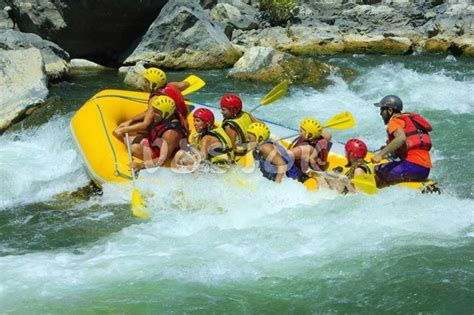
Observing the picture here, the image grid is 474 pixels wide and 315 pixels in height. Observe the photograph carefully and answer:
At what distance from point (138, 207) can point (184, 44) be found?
7.35 meters

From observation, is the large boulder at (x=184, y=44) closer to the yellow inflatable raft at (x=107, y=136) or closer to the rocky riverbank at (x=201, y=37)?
the rocky riverbank at (x=201, y=37)

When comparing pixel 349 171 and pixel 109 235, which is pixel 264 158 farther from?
pixel 109 235

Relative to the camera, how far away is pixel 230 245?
14.7 feet

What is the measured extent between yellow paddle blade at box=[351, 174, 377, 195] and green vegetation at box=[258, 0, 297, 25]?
36.1ft

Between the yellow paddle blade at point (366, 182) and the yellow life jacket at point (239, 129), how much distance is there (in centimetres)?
107

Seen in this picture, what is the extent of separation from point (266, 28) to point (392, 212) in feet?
35.6

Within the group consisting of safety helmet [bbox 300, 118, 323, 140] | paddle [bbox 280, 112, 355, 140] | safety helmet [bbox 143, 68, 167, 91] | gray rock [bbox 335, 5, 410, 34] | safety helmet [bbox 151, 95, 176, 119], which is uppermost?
safety helmet [bbox 143, 68, 167, 91]

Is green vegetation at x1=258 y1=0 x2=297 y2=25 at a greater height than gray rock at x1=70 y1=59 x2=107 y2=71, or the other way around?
green vegetation at x1=258 y1=0 x2=297 y2=25

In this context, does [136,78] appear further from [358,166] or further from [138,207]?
[358,166]

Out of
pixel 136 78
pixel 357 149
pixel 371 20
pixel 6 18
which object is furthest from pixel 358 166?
pixel 371 20

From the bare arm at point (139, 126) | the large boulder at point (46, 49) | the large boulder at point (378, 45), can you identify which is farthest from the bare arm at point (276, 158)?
the large boulder at point (378, 45)

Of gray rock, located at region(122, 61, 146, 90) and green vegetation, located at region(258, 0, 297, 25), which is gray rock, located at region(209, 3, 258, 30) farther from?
gray rock, located at region(122, 61, 146, 90)

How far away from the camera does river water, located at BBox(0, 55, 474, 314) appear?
3.76 metres

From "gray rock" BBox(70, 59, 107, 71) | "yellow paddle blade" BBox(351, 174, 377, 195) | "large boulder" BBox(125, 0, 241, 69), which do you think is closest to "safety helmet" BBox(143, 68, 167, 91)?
"yellow paddle blade" BBox(351, 174, 377, 195)
